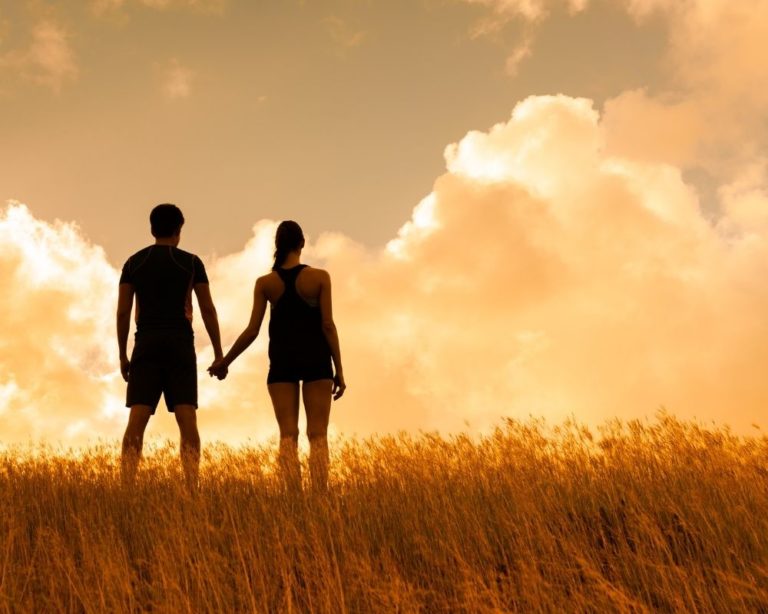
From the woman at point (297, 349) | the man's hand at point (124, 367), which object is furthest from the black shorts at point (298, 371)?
the man's hand at point (124, 367)

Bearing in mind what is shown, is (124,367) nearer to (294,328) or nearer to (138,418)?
(138,418)

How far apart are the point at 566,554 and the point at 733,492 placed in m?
1.60

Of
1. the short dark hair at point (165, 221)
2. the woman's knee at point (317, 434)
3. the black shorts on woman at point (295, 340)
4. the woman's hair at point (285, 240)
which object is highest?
the short dark hair at point (165, 221)

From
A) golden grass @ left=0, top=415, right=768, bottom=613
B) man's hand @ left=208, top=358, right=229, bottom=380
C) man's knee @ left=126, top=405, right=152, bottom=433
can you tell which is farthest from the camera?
man's hand @ left=208, top=358, right=229, bottom=380

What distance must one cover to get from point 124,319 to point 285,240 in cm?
147

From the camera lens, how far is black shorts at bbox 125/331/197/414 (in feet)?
20.1

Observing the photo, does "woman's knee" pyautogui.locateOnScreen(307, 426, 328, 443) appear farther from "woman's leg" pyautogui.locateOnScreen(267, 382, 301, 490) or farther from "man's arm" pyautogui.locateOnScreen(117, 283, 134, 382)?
"man's arm" pyautogui.locateOnScreen(117, 283, 134, 382)

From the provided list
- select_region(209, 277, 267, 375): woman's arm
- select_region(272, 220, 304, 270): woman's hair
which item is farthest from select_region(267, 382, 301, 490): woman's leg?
select_region(272, 220, 304, 270): woman's hair

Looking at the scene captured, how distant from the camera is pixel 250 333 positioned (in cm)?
648

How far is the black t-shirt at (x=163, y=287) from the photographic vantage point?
6.20 meters

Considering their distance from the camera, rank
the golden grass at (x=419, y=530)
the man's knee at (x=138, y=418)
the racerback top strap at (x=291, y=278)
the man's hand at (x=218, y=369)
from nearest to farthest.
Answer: the golden grass at (x=419, y=530) → the man's knee at (x=138, y=418) → the racerback top strap at (x=291, y=278) → the man's hand at (x=218, y=369)

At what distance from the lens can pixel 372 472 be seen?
6.55 m

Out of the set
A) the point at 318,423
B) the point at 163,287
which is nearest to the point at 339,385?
the point at 318,423

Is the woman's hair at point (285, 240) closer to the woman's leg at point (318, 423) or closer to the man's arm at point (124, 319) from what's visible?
the woman's leg at point (318, 423)
